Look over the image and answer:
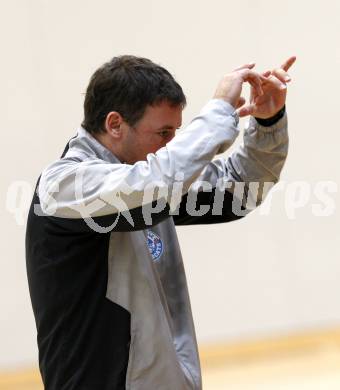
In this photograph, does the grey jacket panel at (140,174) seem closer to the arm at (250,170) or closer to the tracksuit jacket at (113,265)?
the tracksuit jacket at (113,265)

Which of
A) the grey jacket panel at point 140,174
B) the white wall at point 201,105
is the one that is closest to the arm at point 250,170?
the grey jacket panel at point 140,174

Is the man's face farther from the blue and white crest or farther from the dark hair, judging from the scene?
the blue and white crest

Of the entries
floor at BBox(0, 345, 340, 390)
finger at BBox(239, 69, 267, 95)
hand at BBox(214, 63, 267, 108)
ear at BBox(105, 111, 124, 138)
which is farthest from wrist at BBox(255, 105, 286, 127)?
floor at BBox(0, 345, 340, 390)

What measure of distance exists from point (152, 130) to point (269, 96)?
32 centimetres

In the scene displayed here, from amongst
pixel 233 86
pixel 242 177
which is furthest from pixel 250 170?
pixel 233 86

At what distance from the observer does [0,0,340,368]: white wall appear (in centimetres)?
373

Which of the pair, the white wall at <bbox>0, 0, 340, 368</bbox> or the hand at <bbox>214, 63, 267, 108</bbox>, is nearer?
the hand at <bbox>214, 63, 267, 108</bbox>

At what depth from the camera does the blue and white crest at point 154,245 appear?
5.49 feet

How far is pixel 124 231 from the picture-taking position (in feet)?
5.02

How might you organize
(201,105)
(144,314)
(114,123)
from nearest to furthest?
(144,314) → (114,123) → (201,105)

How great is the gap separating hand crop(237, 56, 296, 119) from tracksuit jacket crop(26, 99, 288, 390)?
0.81 feet

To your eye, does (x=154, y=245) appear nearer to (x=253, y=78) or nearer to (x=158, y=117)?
(x=158, y=117)

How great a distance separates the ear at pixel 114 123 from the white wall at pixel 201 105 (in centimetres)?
217

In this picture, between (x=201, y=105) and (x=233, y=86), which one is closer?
(x=233, y=86)
